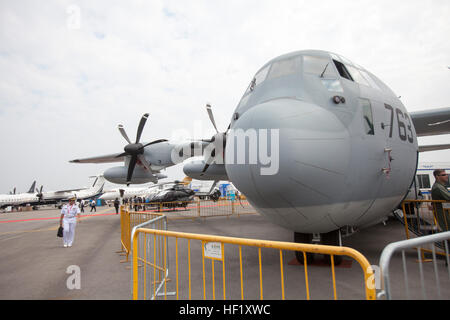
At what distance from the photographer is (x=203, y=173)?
39.3 feet

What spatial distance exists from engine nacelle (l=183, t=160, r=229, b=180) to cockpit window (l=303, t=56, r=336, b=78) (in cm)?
753

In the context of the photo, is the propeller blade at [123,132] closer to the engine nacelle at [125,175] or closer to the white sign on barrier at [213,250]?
the engine nacelle at [125,175]

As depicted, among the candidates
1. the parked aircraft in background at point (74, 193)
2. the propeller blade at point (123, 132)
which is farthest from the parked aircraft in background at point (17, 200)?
the propeller blade at point (123, 132)

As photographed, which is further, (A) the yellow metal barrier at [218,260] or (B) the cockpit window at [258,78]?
(B) the cockpit window at [258,78]

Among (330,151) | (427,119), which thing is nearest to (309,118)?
(330,151)

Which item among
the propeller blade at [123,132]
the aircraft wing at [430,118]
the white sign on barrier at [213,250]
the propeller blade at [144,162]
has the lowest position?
the white sign on barrier at [213,250]

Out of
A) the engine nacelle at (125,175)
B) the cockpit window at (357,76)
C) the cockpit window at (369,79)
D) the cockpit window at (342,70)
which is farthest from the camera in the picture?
the engine nacelle at (125,175)

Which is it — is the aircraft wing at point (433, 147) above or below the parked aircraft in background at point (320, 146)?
above

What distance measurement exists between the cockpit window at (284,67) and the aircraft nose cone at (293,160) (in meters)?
0.98

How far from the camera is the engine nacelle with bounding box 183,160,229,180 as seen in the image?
1180 cm

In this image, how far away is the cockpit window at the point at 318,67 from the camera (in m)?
4.23

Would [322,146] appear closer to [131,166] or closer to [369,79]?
[369,79]

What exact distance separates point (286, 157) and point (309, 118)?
0.67 metres
